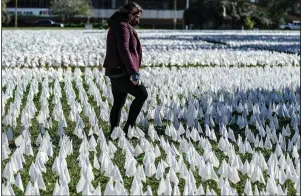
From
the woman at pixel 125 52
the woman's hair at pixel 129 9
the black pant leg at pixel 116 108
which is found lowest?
the black pant leg at pixel 116 108

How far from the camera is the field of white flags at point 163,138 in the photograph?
4859 mm

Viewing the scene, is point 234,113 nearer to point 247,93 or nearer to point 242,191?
point 247,93

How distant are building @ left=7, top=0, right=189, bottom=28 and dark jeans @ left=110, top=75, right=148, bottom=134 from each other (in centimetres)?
9631

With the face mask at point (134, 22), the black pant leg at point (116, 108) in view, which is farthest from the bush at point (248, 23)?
the face mask at point (134, 22)

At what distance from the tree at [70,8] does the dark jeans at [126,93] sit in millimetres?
87929

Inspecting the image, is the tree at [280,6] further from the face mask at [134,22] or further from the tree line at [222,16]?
the face mask at [134,22]

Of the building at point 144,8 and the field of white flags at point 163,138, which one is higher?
the building at point 144,8

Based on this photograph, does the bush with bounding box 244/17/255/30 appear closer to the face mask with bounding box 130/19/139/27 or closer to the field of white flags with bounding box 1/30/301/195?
the field of white flags with bounding box 1/30/301/195

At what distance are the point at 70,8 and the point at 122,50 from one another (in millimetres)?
89026

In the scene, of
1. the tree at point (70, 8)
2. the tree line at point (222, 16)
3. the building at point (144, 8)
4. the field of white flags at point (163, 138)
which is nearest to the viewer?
the field of white flags at point (163, 138)

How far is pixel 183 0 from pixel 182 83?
95.0m

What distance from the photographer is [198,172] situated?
534 centimetres

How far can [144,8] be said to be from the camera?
341 feet

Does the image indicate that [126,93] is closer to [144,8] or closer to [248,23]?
[248,23]
